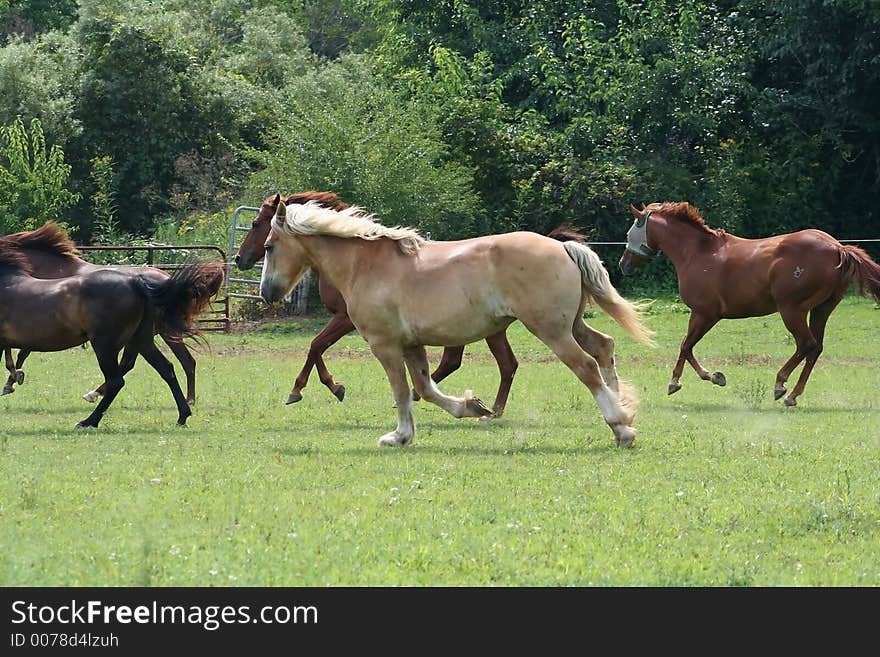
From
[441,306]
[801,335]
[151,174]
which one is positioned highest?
[441,306]

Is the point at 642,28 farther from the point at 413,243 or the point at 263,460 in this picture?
the point at 263,460

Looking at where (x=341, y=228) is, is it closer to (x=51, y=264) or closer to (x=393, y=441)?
(x=393, y=441)

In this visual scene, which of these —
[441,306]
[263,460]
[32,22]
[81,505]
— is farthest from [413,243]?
[32,22]

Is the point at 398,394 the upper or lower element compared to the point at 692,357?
upper

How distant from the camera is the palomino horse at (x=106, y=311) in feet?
40.3

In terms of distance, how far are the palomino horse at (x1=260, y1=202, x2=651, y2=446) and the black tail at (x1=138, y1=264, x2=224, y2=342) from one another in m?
1.20

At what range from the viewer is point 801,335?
15.0 metres

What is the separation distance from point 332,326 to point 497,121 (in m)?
18.0

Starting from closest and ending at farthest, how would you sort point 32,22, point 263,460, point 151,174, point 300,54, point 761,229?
point 263,460 < point 761,229 < point 151,174 < point 300,54 < point 32,22

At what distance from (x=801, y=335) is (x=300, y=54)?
117 feet

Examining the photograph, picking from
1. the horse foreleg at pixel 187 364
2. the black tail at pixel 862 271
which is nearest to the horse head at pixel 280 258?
the horse foreleg at pixel 187 364

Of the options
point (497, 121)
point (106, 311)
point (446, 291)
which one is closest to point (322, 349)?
point (106, 311)

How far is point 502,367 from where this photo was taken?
13.6 meters

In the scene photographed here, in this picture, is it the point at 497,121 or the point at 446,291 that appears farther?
the point at 497,121
